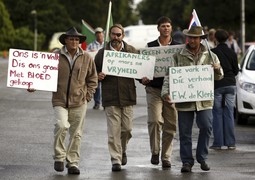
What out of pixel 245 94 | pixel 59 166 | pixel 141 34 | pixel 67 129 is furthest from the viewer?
pixel 141 34

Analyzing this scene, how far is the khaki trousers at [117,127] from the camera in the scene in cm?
1250

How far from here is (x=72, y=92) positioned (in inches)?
480

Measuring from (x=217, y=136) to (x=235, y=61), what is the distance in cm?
118

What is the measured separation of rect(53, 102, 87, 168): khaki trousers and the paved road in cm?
21

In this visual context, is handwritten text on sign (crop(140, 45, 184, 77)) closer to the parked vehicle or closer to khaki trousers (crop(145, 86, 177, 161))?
khaki trousers (crop(145, 86, 177, 161))

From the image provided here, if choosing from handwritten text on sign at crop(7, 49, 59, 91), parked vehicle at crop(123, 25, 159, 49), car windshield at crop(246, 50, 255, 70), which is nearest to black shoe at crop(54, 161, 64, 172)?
handwritten text on sign at crop(7, 49, 59, 91)

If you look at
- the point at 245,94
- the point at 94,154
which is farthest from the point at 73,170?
the point at 245,94

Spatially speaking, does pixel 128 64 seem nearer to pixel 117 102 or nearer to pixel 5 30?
pixel 117 102

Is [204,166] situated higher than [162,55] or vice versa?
[162,55]

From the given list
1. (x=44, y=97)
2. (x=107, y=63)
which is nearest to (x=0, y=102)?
(x=44, y=97)

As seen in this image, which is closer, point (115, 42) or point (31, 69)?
point (31, 69)

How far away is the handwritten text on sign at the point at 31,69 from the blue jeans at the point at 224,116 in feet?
12.5

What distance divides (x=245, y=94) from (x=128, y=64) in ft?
22.4

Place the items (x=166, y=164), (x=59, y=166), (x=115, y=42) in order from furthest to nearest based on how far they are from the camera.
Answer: (x=166, y=164), (x=115, y=42), (x=59, y=166)
